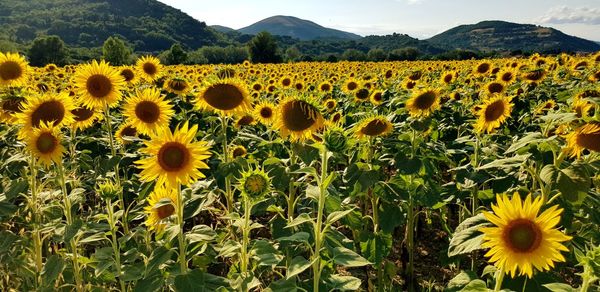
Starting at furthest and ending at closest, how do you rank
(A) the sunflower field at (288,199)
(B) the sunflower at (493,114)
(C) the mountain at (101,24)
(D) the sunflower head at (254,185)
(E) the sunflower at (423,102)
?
(C) the mountain at (101,24) → (E) the sunflower at (423,102) → (B) the sunflower at (493,114) → (D) the sunflower head at (254,185) → (A) the sunflower field at (288,199)

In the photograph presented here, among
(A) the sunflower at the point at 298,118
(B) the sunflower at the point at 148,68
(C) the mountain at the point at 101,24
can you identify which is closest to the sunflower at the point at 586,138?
(A) the sunflower at the point at 298,118

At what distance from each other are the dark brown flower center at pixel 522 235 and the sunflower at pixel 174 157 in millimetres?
1665

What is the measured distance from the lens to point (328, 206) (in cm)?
283

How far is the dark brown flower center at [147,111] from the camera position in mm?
3857

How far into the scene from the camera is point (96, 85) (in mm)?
4023

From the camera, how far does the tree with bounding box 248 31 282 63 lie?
153 ft

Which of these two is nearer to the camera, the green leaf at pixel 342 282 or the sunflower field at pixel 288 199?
the green leaf at pixel 342 282

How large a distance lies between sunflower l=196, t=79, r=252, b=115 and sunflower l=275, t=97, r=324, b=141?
73cm

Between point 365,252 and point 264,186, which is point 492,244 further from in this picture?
point 365,252

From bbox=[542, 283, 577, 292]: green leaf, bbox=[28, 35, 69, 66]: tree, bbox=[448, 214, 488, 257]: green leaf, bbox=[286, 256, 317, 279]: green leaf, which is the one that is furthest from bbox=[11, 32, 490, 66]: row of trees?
bbox=[542, 283, 577, 292]: green leaf

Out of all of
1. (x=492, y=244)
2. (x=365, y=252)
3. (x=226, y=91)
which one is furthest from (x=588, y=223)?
(x=226, y=91)

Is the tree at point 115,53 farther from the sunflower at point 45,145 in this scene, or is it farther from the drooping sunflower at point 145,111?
the sunflower at point 45,145

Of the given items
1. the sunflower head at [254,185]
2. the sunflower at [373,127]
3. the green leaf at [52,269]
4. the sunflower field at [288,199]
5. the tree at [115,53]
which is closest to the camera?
the sunflower field at [288,199]

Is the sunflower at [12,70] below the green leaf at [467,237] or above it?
above
